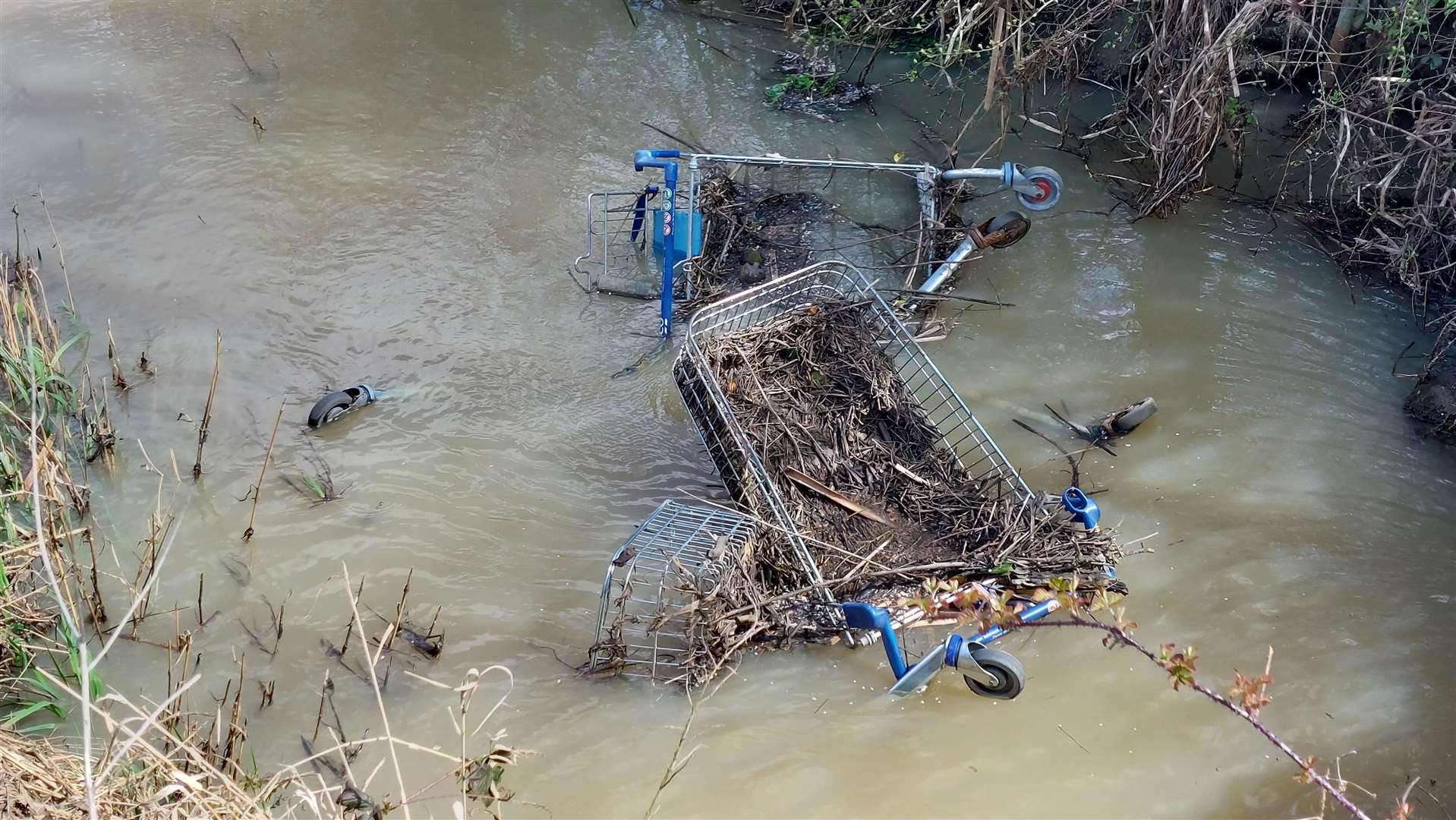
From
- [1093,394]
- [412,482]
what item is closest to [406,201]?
[412,482]

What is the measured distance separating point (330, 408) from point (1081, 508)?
329cm

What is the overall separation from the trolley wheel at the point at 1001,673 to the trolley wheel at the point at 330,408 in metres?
3.03

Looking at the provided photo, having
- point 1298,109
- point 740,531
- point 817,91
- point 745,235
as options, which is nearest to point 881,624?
point 740,531

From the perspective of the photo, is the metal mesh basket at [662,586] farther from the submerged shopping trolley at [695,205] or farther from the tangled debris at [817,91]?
the tangled debris at [817,91]

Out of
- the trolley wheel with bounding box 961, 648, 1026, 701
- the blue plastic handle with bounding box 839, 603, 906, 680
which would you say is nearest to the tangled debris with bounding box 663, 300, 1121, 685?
the blue plastic handle with bounding box 839, 603, 906, 680

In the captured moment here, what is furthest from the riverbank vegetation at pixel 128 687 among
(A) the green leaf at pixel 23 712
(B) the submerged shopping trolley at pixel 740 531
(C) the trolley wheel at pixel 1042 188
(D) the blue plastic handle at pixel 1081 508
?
(C) the trolley wheel at pixel 1042 188

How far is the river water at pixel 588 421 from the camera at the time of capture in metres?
3.46

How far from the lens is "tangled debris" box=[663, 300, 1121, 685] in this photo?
367 centimetres

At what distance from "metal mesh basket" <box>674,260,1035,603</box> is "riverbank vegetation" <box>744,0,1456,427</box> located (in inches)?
67.6

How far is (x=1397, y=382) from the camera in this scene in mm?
4926

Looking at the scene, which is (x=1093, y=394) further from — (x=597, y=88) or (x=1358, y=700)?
(x=597, y=88)

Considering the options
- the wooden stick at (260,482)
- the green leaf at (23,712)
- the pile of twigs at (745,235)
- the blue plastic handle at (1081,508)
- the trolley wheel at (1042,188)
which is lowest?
the green leaf at (23,712)

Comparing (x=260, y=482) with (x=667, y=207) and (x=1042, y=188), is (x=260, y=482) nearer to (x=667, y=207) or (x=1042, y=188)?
(x=667, y=207)

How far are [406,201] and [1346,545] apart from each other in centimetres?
534
